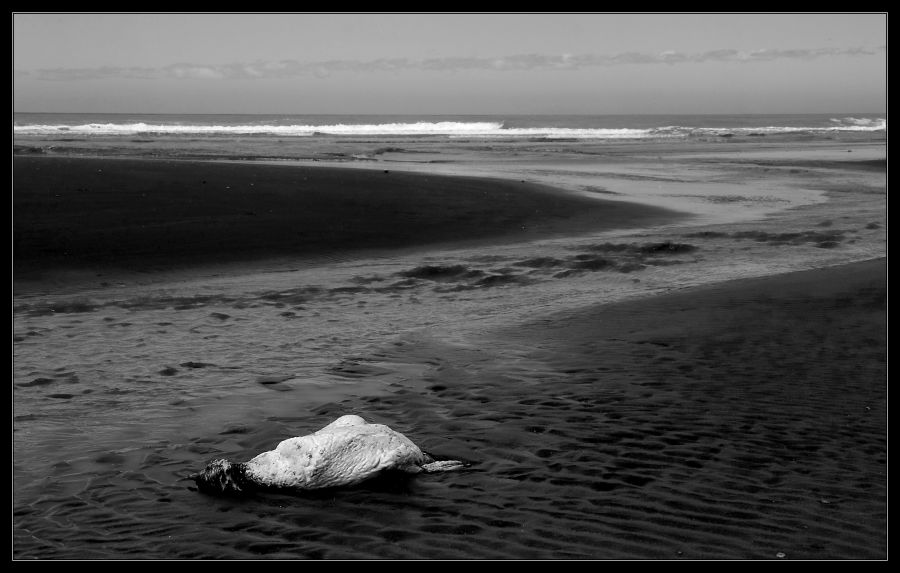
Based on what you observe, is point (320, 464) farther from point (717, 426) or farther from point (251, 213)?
point (251, 213)

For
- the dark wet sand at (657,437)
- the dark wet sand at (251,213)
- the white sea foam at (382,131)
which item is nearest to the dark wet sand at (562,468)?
the dark wet sand at (657,437)

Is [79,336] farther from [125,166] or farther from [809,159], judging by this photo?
[809,159]

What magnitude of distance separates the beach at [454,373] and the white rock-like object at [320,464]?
9 cm

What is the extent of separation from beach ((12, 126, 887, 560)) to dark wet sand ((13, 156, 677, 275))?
97mm

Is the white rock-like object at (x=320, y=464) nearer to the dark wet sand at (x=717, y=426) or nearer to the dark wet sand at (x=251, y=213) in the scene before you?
the dark wet sand at (x=717, y=426)

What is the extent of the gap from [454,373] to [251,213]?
28.8ft

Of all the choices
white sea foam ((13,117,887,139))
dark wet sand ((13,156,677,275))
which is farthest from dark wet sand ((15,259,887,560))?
white sea foam ((13,117,887,139))

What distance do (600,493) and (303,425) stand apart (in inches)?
79.4

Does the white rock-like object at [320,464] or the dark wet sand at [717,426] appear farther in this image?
the white rock-like object at [320,464]

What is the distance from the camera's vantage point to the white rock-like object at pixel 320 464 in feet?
15.0

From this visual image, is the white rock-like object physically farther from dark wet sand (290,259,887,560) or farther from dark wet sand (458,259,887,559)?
dark wet sand (458,259,887,559)

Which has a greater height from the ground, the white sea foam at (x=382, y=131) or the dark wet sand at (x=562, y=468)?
the white sea foam at (x=382, y=131)

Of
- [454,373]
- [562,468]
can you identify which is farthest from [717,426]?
[454,373]

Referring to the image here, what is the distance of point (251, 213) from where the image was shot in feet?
48.6
